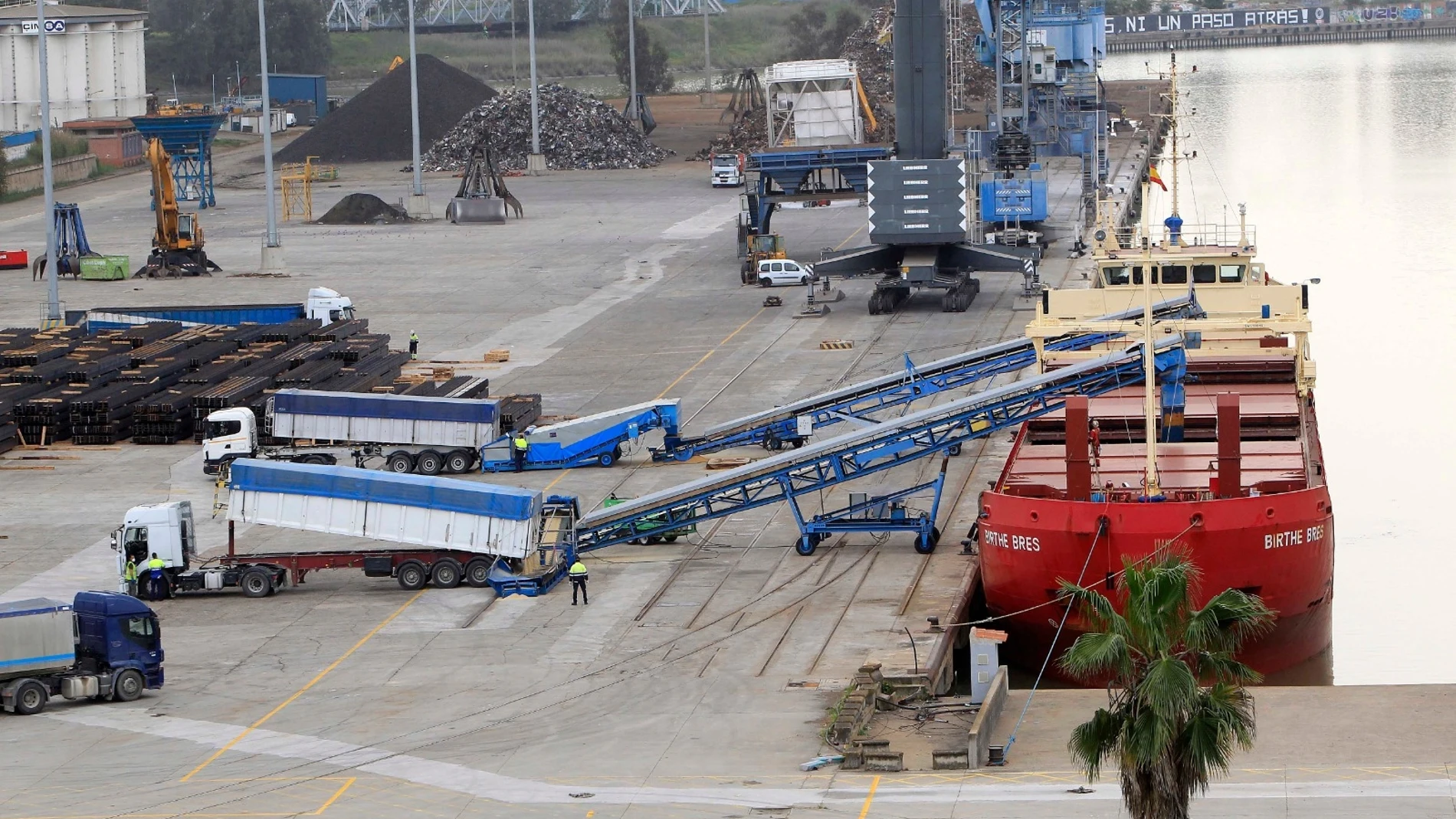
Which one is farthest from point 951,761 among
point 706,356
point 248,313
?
point 248,313

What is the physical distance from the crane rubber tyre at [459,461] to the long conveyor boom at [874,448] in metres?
10.4

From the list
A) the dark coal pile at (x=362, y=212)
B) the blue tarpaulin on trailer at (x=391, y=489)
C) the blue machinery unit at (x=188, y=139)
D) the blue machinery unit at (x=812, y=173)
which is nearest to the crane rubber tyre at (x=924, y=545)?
the blue tarpaulin on trailer at (x=391, y=489)

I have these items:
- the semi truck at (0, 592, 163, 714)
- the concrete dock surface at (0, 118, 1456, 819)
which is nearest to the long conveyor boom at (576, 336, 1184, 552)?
the concrete dock surface at (0, 118, 1456, 819)

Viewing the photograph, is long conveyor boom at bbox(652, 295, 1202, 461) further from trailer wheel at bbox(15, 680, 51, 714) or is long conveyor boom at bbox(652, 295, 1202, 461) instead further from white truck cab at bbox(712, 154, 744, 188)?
white truck cab at bbox(712, 154, 744, 188)

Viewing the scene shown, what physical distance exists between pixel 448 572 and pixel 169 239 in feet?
202

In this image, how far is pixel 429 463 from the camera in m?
55.3

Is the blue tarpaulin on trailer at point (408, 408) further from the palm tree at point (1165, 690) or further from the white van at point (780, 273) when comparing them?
the white van at point (780, 273)

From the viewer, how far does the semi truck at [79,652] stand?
35.8 m

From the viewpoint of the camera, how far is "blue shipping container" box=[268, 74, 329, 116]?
194863mm

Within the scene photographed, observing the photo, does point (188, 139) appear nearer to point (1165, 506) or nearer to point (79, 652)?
point (79, 652)

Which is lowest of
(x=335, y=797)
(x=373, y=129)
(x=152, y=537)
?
(x=335, y=797)

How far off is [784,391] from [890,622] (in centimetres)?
2584

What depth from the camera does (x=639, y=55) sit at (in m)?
198

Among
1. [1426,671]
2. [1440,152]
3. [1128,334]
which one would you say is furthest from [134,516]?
[1440,152]
